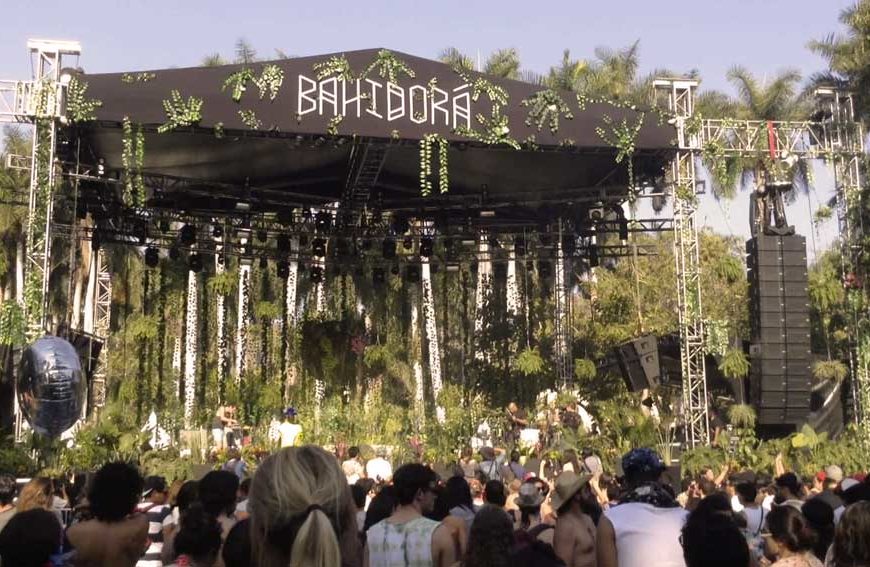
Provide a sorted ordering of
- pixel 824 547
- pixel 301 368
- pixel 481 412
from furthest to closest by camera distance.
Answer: pixel 301 368
pixel 481 412
pixel 824 547

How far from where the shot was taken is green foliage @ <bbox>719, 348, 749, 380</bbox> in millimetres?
17516

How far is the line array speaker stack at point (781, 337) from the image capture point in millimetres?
17000

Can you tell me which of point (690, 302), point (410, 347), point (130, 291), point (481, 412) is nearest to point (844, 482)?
point (690, 302)

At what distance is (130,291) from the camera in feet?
111

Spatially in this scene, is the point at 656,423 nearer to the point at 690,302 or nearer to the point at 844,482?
the point at 690,302

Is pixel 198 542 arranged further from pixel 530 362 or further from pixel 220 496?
pixel 530 362

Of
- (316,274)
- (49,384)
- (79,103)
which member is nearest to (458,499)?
(49,384)

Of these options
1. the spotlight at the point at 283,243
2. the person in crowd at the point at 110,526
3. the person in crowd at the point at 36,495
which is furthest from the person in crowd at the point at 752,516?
the spotlight at the point at 283,243

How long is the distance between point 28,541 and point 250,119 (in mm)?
12725

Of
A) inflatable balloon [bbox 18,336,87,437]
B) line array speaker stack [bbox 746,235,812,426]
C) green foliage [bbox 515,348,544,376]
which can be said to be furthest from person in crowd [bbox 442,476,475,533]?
green foliage [bbox 515,348,544,376]

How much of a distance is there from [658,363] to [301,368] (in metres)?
9.41

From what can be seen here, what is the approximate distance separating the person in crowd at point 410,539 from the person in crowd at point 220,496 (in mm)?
599

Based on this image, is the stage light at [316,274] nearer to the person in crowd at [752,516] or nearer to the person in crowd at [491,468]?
the person in crowd at [491,468]

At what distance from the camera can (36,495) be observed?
190 inches
